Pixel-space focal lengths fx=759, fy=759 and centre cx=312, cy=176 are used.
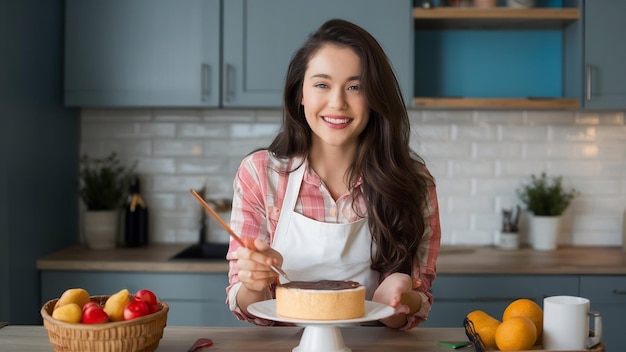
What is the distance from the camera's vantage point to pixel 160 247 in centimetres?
371

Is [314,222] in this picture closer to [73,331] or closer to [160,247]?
[73,331]

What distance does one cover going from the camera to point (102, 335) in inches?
60.1

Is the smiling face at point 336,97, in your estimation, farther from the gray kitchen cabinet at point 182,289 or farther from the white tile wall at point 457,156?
the white tile wall at point 457,156

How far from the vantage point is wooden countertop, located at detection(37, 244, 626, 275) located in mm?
3195

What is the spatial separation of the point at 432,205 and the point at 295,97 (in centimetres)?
49

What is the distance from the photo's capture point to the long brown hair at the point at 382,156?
201 cm

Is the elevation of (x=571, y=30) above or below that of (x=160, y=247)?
above

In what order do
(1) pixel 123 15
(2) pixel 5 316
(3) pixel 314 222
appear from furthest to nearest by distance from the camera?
(1) pixel 123 15 < (2) pixel 5 316 < (3) pixel 314 222

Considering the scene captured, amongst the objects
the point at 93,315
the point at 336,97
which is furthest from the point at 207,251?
the point at 93,315

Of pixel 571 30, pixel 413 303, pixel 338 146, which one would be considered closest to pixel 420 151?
pixel 571 30

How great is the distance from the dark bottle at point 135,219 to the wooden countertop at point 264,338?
177 centimetres

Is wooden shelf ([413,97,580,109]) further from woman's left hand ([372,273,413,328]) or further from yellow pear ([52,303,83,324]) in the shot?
yellow pear ([52,303,83,324])

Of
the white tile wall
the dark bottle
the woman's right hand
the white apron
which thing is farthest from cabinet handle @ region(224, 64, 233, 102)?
the woman's right hand

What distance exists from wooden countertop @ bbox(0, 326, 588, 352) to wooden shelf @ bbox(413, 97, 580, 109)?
1659 millimetres
